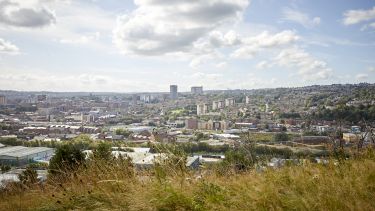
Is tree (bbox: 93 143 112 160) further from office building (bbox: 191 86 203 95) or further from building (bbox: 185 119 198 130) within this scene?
office building (bbox: 191 86 203 95)

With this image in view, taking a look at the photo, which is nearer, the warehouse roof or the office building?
the warehouse roof

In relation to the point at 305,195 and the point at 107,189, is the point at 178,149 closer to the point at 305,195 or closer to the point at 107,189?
the point at 107,189

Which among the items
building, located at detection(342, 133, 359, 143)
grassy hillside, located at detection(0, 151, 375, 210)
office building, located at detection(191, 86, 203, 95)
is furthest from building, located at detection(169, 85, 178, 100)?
grassy hillside, located at detection(0, 151, 375, 210)

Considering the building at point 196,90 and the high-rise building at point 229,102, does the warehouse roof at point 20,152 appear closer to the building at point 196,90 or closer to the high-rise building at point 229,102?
the high-rise building at point 229,102

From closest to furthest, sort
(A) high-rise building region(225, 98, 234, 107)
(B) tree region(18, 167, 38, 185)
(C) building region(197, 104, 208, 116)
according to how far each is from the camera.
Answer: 1. (B) tree region(18, 167, 38, 185)
2. (C) building region(197, 104, 208, 116)
3. (A) high-rise building region(225, 98, 234, 107)

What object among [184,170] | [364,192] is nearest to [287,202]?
[364,192]

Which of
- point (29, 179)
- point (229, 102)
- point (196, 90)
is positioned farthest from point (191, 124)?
point (196, 90)

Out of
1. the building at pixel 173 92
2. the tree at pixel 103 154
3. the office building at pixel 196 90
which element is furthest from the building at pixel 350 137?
the office building at pixel 196 90

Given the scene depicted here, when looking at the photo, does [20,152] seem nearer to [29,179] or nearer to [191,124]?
[29,179]
